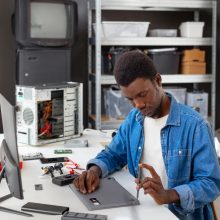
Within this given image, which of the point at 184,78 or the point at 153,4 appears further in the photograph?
the point at 184,78

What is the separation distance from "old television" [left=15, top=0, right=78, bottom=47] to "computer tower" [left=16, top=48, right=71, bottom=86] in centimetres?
7

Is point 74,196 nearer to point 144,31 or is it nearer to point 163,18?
point 144,31

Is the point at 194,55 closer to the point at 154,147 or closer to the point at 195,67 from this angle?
the point at 195,67

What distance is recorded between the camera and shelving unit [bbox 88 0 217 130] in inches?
141

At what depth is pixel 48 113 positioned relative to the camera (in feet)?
8.23

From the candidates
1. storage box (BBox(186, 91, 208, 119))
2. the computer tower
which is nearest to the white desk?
the computer tower

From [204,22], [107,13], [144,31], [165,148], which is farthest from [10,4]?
[165,148]

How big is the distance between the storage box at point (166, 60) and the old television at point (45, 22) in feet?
2.54

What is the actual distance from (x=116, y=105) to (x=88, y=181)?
2.13 m

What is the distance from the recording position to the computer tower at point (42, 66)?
328cm

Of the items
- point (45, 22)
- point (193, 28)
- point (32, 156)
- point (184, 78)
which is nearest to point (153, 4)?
point (193, 28)

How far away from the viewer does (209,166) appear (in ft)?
4.93

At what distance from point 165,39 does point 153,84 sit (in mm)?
2228

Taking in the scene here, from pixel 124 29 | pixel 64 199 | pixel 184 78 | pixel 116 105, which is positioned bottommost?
pixel 64 199
